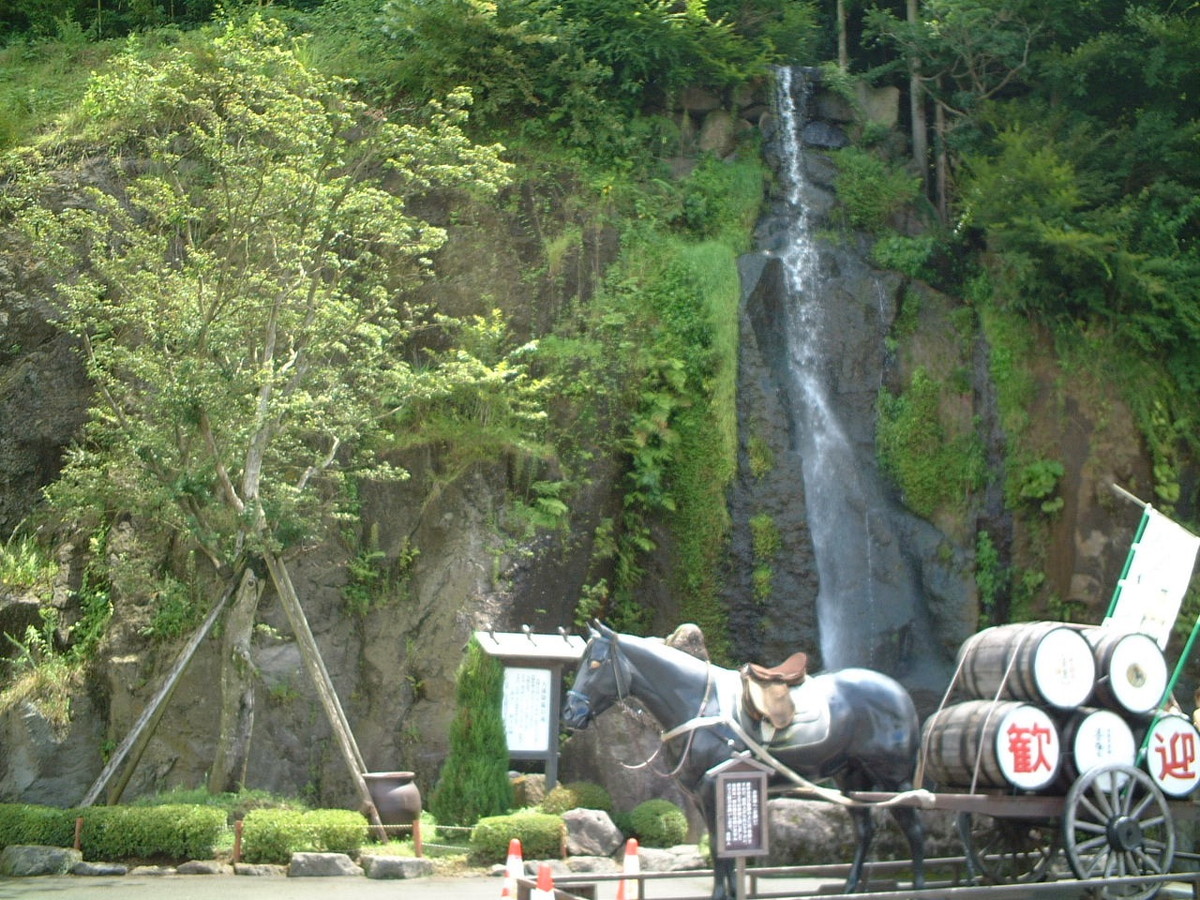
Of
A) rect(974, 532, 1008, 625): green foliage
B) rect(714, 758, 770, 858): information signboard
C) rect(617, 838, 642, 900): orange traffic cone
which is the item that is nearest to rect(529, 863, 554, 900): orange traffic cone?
rect(617, 838, 642, 900): orange traffic cone

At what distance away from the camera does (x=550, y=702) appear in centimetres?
1565

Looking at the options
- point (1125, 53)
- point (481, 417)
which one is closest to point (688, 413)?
point (481, 417)

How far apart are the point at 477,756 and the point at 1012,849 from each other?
6.59 metres

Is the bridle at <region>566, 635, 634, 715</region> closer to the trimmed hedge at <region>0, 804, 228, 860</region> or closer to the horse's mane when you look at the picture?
the horse's mane

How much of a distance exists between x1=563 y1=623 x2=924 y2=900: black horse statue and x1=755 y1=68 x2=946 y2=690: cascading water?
26.0 feet

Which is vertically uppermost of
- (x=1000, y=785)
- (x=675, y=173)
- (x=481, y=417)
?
(x=675, y=173)

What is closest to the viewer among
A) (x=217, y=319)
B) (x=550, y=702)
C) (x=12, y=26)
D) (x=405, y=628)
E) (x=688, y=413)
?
(x=550, y=702)

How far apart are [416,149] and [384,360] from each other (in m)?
3.11

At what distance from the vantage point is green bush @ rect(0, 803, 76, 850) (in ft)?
45.9

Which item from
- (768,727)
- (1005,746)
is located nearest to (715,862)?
(768,727)

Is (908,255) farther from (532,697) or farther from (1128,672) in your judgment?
(1128,672)

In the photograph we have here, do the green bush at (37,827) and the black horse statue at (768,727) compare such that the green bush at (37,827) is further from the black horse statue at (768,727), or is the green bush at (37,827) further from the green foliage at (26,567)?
the black horse statue at (768,727)

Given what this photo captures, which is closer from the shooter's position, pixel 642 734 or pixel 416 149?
pixel 642 734

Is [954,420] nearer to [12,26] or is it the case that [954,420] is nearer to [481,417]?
[481,417]
